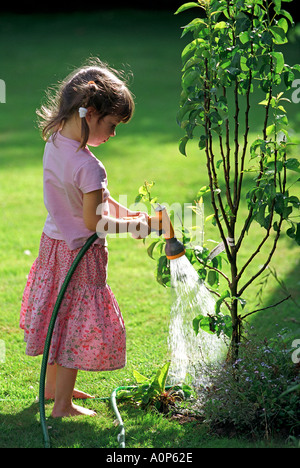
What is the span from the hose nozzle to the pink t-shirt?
0.70 feet

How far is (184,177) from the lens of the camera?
681 centimetres

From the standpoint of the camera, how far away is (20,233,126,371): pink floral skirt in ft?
8.96

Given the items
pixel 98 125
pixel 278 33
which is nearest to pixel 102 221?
pixel 98 125

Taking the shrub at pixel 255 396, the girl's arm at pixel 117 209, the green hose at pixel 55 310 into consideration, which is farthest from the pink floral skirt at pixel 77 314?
the shrub at pixel 255 396

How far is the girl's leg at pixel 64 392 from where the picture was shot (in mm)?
2756

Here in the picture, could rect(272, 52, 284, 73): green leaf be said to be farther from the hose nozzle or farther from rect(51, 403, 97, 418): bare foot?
rect(51, 403, 97, 418): bare foot

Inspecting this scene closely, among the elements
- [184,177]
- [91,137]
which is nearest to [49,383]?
[91,137]

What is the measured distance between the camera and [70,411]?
2.78 meters

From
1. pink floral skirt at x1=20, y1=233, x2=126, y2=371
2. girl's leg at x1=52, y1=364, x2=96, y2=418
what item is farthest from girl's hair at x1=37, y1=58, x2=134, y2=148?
girl's leg at x1=52, y1=364, x2=96, y2=418

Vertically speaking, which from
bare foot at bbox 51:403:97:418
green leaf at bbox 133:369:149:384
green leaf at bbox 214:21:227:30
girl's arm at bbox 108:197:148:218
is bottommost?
bare foot at bbox 51:403:97:418

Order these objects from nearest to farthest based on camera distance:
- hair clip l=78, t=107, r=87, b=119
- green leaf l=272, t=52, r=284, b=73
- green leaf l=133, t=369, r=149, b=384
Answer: green leaf l=272, t=52, r=284, b=73, hair clip l=78, t=107, r=87, b=119, green leaf l=133, t=369, r=149, b=384

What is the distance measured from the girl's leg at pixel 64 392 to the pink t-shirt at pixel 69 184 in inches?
20.2
